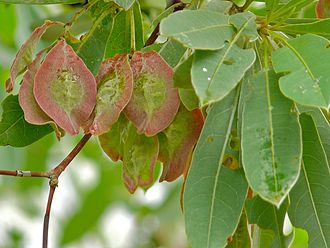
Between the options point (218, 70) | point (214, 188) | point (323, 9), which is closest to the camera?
point (218, 70)

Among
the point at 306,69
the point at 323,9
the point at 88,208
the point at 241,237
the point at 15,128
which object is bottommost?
the point at 88,208

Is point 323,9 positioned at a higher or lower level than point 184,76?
lower

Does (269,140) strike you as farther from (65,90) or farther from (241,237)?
(65,90)

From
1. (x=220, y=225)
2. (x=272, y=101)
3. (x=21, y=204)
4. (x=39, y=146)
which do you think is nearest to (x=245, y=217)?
(x=220, y=225)

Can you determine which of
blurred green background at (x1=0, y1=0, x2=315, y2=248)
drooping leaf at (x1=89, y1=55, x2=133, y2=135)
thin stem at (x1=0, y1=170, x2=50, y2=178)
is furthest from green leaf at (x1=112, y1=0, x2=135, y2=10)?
blurred green background at (x1=0, y1=0, x2=315, y2=248)

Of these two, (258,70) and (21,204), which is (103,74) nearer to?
(258,70)

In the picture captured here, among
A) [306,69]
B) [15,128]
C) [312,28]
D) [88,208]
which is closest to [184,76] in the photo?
[306,69]

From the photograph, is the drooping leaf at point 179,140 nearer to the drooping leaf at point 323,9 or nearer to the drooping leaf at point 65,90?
the drooping leaf at point 65,90
